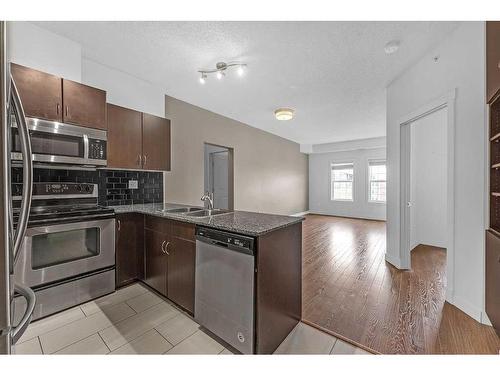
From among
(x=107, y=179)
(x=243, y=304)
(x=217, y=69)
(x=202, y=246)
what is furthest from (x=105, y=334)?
(x=217, y=69)

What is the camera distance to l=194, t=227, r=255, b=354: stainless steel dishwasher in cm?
140

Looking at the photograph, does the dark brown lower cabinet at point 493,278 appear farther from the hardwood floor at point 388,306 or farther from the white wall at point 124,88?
the white wall at point 124,88

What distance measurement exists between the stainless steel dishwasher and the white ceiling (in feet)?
6.21

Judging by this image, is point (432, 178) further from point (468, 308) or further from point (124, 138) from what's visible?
point (124, 138)

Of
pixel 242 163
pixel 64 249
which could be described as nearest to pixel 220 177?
pixel 242 163

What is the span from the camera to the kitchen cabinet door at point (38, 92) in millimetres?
1765

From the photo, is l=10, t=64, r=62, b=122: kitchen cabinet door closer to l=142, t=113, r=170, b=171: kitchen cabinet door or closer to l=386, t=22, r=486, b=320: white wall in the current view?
l=142, t=113, r=170, b=171: kitchen cabinet door

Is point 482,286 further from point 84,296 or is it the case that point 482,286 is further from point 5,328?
point 84,296

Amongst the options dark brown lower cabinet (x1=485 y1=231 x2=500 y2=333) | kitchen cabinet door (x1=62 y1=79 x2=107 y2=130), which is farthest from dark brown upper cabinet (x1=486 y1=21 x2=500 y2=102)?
kitchen cabinet door (x1=62 y1=79 x2=107 y2=130)

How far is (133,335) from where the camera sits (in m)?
1.68

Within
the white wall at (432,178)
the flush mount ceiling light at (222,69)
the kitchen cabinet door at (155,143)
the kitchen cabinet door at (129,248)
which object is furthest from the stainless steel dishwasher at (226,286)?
the white wall at (432,178)

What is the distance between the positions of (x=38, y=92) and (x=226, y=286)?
7.42 feet

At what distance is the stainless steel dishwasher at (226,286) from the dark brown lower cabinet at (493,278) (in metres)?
1.68
